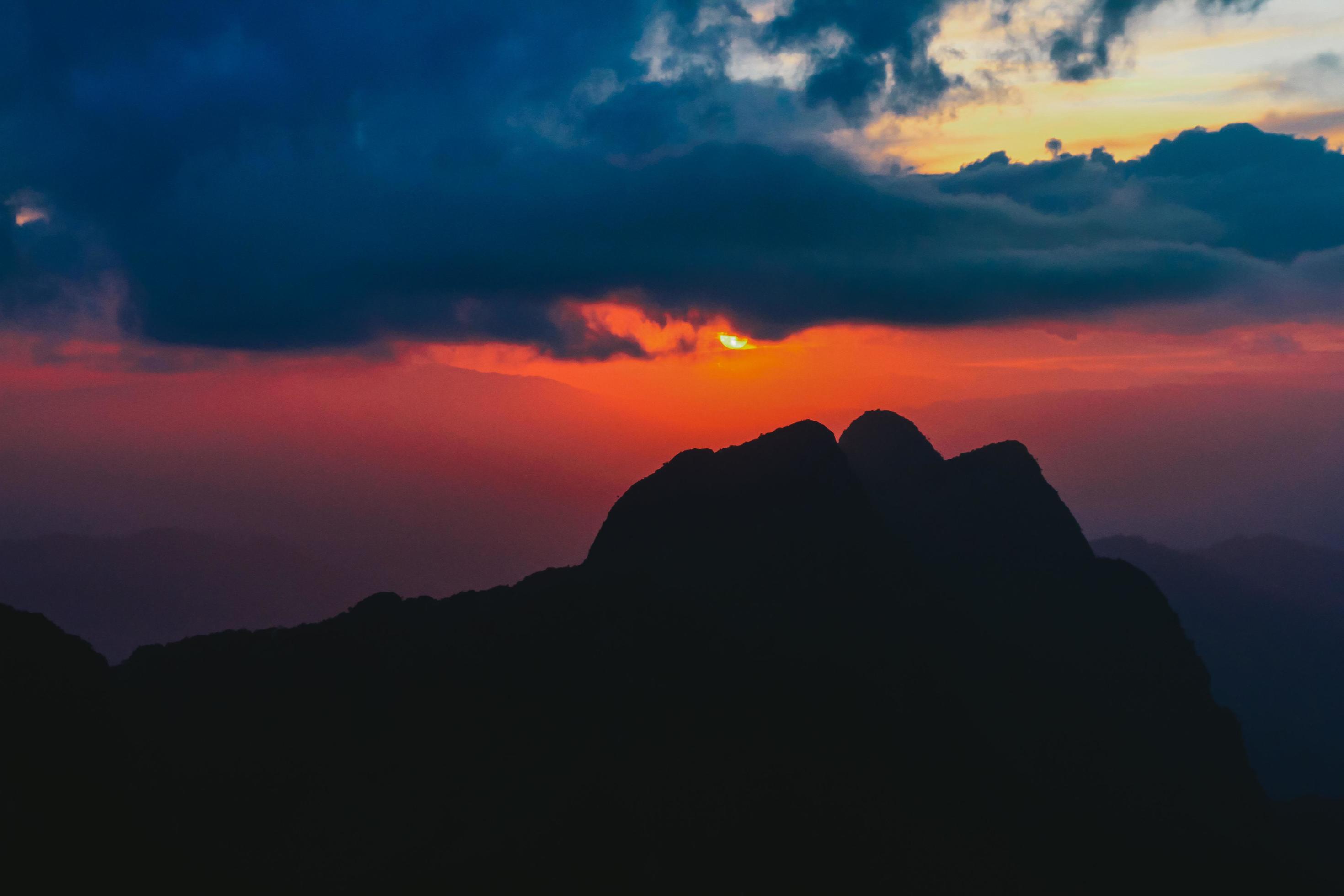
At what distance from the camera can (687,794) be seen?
2382 inches

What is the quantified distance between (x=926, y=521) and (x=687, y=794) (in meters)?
56.3

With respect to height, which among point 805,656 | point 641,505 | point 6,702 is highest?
point 641,505

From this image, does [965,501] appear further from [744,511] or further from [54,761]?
[54,761]

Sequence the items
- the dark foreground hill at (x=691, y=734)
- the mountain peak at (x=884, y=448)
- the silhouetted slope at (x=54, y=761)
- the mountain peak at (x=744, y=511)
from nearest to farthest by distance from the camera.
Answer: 1. the silhouetted slope at (x=54, y=761)
2. the dark foreground hill at (x=691, y=734)
3. the mountain peak at (x=744, y=511)
4. the mountain peak at (x=884, y=448)

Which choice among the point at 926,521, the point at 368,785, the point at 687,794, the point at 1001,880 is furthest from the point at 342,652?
the point at 926,521

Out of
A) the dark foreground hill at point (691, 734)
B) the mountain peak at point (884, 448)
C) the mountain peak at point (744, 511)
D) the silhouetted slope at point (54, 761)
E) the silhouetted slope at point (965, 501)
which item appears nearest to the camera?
the silhouetted slope at point (54, 761)

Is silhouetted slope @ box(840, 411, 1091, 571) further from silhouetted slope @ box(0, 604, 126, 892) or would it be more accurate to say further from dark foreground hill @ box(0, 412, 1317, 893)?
silhouetted slope @ box(0, 604, 126, 892)

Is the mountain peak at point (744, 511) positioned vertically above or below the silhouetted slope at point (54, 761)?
above

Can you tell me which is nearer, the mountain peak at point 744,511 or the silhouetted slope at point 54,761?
the silhouetted slope at point 54,761

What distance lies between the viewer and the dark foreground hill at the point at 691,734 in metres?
56.9

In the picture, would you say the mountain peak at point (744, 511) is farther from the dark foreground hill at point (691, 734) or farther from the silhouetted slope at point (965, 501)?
the silhouetted slope at point (965, 501)

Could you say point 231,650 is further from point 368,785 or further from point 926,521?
point 926,521

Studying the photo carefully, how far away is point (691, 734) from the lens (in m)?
65.4

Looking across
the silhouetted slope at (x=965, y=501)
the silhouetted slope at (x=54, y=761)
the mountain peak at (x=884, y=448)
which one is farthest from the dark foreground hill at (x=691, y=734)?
the mountain peak at (x=884, y=448)
